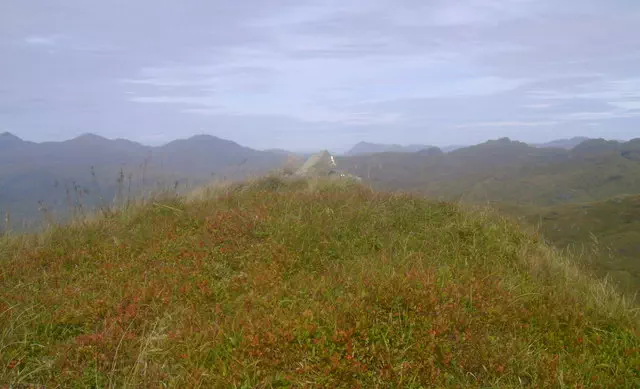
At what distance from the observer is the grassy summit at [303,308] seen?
392 centimetres

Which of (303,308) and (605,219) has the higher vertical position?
(303,308)

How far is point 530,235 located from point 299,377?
20.6 ft

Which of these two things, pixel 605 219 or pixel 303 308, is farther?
pixel 605 219

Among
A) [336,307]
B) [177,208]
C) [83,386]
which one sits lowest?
[83,386]

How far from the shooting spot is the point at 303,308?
477 cm

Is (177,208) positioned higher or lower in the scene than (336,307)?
higher

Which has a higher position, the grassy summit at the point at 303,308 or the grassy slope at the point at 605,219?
the grassy summit at the point at 303,308

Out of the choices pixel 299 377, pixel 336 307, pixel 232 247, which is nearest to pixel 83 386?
pixel 299 377

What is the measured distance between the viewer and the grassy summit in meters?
3.92

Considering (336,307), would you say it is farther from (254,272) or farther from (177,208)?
(177,208)

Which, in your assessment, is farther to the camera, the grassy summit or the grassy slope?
the grassy slope

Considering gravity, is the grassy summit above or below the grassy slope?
above

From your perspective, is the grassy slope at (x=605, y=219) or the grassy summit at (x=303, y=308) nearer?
the grassy summit at (x=303, y=308)

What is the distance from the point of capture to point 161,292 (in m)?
5.30
